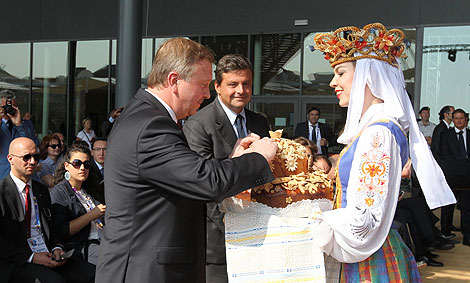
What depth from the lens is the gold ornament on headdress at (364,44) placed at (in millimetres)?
2549

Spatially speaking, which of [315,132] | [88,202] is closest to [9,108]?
[88,202]

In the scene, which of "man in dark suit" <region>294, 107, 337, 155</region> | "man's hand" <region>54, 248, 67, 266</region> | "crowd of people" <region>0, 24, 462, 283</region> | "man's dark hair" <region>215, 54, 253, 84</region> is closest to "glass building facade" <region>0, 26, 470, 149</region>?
"man in dark suit" <region>294, 107, 337, 155</region>

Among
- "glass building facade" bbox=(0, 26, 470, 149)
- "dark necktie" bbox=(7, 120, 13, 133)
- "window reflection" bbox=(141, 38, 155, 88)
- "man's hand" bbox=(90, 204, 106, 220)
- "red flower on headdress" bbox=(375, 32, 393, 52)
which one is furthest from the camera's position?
"window reflection" bbox=(141, 38, 155, 88)

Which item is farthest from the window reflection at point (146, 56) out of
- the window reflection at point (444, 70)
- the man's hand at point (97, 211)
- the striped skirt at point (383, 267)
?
the striped skirt at point (383, 267)

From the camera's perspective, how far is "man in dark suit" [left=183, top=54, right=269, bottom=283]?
3.09 meters

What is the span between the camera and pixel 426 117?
11852mm

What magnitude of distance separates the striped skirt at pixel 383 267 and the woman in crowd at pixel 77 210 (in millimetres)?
2733

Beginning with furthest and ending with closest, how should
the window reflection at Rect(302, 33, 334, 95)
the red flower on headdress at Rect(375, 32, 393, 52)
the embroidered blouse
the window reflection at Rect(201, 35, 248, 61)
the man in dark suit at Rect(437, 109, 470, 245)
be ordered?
the window reflection at Rect(201, 35, 248, 61) → the window reflection at Rect(302, 33, 334, 95) → the man in dark suit at Rect(437, 109, 470, 245) → the red flower on headdress at Rect(375, 32, 393, 52) → the embroidered blouse

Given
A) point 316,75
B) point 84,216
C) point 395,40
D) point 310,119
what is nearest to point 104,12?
point 316,75

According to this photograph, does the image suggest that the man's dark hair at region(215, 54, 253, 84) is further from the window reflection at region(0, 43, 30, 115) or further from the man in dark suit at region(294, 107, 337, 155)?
the window reflection at region(0, 43, 30, 115)

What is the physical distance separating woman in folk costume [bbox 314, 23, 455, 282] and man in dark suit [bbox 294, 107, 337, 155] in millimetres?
8494

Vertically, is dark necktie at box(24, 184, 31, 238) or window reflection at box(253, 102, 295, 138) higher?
window reflection at box(253, 102, 295, 138)

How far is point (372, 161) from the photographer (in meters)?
2.29

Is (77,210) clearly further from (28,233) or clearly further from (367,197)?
(367,197)
